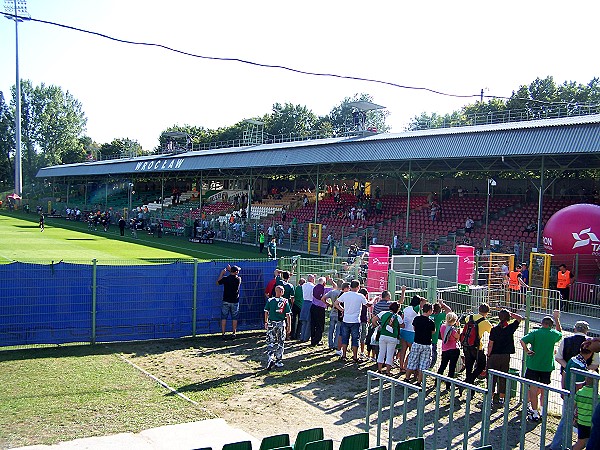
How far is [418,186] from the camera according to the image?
43.0 m

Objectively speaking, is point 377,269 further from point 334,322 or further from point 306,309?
point 334,322

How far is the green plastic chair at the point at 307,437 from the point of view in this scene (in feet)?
17.2

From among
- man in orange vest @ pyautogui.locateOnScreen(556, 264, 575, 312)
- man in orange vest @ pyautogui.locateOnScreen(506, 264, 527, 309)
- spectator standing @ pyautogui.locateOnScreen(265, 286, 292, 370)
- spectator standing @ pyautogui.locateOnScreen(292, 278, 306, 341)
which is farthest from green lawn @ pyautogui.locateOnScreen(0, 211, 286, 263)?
man in orange vest @ pyautogui.locateOnScreen(556, 264, 575, 312)

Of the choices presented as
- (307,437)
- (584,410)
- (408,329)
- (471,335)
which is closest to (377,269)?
(408,329)

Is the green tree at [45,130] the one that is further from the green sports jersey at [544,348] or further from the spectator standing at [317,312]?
the green sports jersey at [544,348]

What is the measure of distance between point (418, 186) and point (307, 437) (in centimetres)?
3899

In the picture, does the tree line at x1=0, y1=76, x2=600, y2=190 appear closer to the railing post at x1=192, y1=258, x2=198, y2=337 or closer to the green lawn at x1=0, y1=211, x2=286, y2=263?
the green lawn at x1=0, y1=211, x2=286, y2=263

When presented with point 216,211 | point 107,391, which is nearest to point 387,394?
point 107,391

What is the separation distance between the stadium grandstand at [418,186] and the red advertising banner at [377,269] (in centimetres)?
1038

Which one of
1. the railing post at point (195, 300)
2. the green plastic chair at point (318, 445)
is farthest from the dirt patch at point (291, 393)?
the green plastic chair at point (318, 445)

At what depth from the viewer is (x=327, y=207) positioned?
4466 centimetres

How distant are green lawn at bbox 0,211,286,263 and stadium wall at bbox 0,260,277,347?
12.6m

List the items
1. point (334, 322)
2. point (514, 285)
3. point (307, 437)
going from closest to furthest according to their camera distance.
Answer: point (307, 437), point (334, 322), point (514, 285)

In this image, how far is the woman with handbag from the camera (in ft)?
36.2
